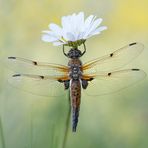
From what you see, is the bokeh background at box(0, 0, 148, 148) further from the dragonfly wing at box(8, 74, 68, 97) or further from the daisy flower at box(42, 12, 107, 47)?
the daisy flower at box(42, 12, 107, 47)

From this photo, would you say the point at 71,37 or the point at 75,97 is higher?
the point at 71,37

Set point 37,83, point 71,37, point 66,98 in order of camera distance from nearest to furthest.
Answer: point 71,37, point 37,83, point 66,98

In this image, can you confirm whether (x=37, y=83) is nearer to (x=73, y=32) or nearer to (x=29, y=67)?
(x=29, y=67)

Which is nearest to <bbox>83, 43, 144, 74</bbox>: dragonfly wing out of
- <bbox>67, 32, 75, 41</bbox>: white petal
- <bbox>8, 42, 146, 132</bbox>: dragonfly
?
<bbox>8, 42, 146, 132</bbox>: dragonfly

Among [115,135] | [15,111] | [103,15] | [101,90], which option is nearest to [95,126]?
[115,135]

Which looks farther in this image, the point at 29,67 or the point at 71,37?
the point at 29,67

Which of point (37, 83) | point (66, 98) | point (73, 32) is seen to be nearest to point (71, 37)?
point (73, 32)

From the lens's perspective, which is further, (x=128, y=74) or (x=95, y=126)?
(x=95, y=126)

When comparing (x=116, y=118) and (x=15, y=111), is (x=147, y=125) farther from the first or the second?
(x=15, y=111)
